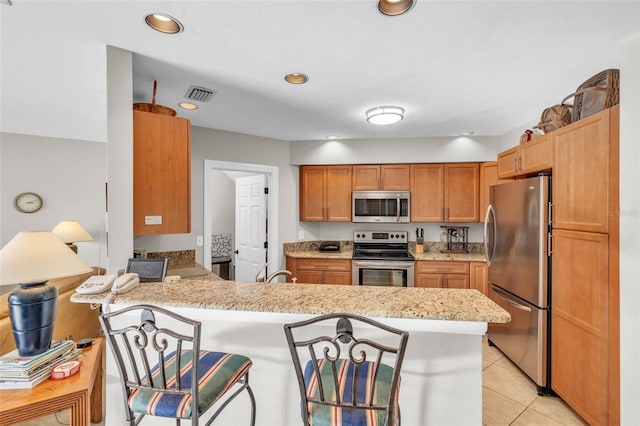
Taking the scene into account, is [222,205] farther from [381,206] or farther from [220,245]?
[381,206]

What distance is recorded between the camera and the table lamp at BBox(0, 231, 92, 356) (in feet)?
4.84

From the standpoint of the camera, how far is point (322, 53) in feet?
6.35

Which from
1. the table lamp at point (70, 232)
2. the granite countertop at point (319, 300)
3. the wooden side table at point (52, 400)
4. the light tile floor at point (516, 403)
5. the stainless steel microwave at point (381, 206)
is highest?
the stainless steel microwave at point (381, 206)

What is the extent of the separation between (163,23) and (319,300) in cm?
163

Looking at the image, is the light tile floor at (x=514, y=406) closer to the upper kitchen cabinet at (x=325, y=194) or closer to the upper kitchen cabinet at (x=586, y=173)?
the upper kitchen cabinet at (x=586, y=173)

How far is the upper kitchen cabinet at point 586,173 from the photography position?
1.85 m

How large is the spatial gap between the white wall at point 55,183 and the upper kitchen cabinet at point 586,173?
561 centimetres

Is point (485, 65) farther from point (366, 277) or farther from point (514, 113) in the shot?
point (366, 277)

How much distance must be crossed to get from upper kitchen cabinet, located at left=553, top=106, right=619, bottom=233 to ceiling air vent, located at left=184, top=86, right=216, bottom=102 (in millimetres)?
2722

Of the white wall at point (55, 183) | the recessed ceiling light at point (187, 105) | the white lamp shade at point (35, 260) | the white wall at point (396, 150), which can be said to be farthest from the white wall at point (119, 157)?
the white wall at point (55, 183)

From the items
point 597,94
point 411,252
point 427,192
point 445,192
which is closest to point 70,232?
point 411,252

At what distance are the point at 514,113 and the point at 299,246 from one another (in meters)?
3.06

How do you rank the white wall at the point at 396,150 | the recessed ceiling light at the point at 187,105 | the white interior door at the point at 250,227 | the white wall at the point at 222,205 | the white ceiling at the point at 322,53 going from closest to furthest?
the white ceiling at the point at 322,53
the recessed ceiling light at the point at 187,105
the white wall at the point at 396,150
the white interior door at the point at 250,227
the white wall at the point at 222,205

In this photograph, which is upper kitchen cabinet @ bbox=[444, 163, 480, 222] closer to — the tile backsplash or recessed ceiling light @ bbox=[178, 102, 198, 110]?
recessed ceiling light @ bbox=[178, 102, 198, 110]
